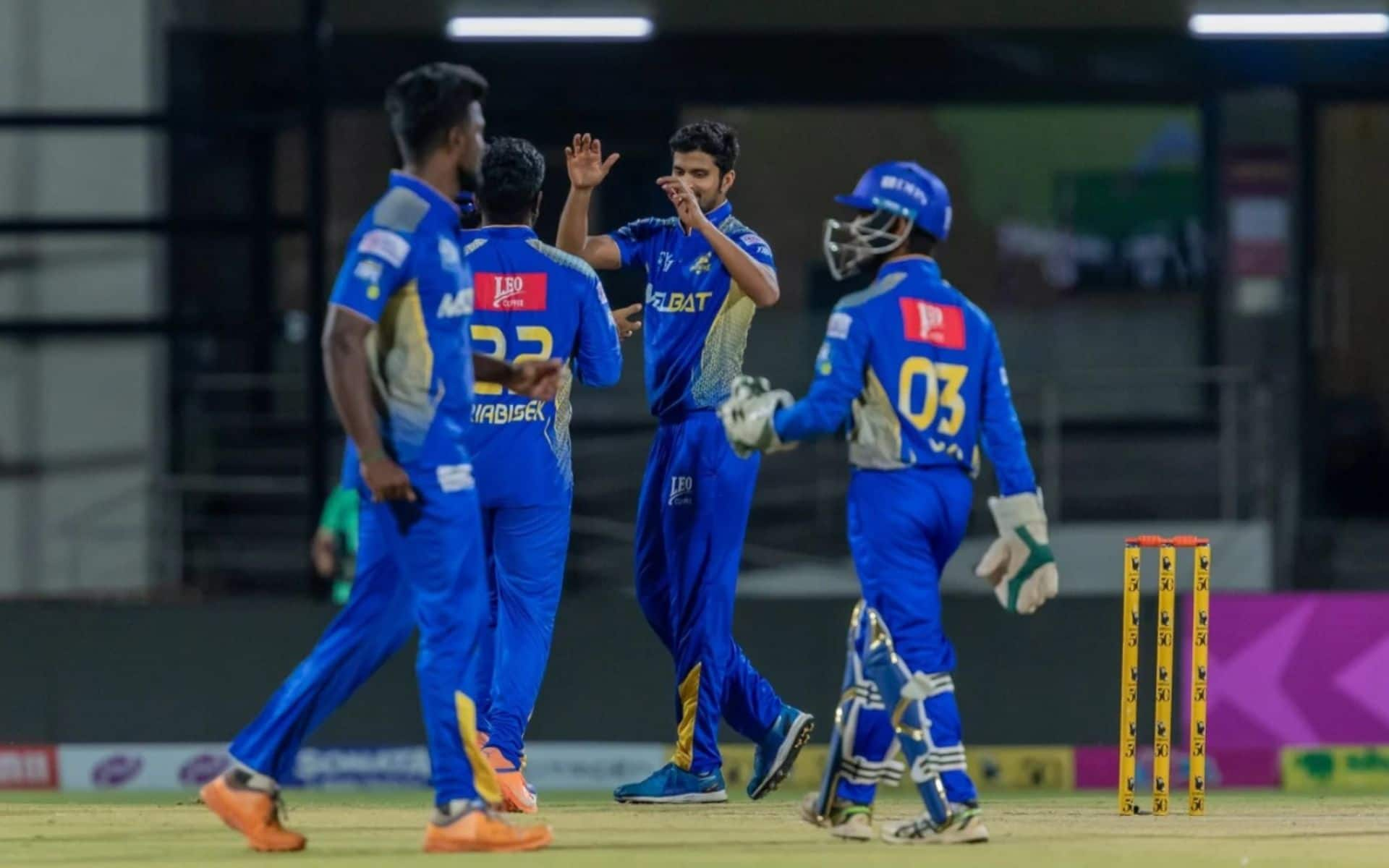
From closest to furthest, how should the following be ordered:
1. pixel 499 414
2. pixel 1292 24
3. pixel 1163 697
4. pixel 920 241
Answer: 1. pixel 920 241
2. pixel 499 414
3. pixel 1163 697
4. pixel 1292 24

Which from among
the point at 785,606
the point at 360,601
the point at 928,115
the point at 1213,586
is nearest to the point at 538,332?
the point at 360,601

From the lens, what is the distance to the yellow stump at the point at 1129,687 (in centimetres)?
788

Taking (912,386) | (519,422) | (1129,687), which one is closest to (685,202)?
(519,422)

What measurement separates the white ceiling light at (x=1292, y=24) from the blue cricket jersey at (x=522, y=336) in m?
10.6

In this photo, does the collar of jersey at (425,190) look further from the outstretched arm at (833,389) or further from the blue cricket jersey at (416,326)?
the outstretched arm at (833,389)

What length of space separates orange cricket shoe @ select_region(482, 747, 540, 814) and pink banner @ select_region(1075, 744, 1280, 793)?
5806mm

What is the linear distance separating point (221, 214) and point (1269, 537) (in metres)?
7.29

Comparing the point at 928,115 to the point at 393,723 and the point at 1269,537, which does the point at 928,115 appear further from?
the point at 393,723

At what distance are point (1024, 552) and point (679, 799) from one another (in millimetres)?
1948

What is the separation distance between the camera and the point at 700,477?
7.96 meters

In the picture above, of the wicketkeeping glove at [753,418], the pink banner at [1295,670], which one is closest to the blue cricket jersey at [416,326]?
the wicketkeeping glove at [753,418]

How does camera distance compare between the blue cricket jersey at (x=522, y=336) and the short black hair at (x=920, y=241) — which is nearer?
the short black hair at (x=920, y=241)

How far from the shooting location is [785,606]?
12.7 meters

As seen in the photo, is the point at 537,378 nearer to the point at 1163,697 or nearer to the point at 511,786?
the point at 511,786
